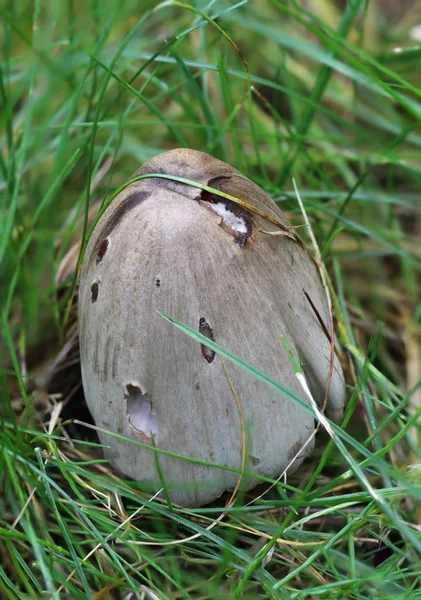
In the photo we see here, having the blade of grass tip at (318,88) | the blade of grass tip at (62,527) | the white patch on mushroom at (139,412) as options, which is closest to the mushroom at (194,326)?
the white patch on mushroom at (139,412)

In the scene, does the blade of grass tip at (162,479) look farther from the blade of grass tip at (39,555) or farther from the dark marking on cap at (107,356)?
the blade of grass tip at (39,555)

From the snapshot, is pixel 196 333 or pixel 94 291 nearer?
pixel 196 333

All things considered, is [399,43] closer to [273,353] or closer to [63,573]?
[273,353]

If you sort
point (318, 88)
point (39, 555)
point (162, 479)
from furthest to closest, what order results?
point (318, 88) → point (162, 479) → point (39, 555)

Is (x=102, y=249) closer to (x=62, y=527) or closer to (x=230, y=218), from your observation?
(x=230, y=218)

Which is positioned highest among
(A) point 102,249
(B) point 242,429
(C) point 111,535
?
(A) point 102,249

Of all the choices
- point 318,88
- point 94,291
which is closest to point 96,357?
point 94,291

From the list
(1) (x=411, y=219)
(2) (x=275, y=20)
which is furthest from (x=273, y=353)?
(2) (x=275, y=20)
